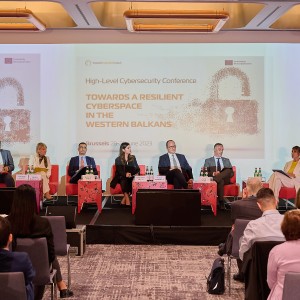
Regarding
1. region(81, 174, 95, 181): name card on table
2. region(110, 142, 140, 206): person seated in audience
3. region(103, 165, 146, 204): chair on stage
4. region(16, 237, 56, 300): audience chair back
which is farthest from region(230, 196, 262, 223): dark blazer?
region(103, 165, 146, 204): chair on stage

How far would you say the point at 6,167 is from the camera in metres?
9.37

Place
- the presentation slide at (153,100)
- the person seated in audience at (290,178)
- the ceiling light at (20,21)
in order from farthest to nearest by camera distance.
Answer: the presentation slide at (153,100) < the person seated in audience at (290,178) < the ceiling light at (20,21)

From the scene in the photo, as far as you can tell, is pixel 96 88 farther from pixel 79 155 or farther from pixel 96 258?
pixel 96 258

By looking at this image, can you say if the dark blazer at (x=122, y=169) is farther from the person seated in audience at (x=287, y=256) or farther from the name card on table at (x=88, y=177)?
the person seated in audience at (x=287, y=256)

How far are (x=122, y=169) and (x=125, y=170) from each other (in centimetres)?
5

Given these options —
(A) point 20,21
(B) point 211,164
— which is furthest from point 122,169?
(A) point 20,21

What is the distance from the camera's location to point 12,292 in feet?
10.0

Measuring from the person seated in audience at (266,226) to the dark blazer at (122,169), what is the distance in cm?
500

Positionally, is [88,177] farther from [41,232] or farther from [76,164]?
[41,232]

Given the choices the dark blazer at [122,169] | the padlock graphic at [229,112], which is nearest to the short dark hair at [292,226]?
the dark blazer at [122,169]

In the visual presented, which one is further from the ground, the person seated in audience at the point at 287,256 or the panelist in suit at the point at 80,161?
the panelist in suit at the point at 80,161

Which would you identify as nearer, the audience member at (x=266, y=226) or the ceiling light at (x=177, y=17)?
the audience member at (x=266, y=226)

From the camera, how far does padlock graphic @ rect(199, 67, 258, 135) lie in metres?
10.3

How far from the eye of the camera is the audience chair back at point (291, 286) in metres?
3.06
